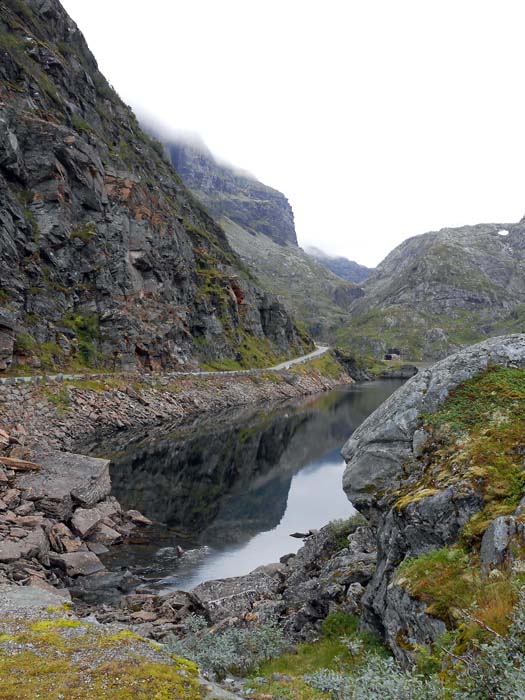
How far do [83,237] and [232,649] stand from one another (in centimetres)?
7596

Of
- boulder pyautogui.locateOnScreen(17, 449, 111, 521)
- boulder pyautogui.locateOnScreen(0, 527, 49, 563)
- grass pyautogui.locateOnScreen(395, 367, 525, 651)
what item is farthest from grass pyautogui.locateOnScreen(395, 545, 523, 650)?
boulder pyautogui.locateOnScreen(17, 449, 111, 521)

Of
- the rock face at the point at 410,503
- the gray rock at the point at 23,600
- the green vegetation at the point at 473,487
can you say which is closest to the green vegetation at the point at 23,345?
the gray rock at the point at 23,600

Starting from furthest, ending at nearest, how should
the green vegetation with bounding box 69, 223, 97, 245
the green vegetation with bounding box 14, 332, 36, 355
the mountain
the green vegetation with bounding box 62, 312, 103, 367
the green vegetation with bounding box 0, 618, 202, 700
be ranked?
the green vegetation with bounding box 69, 223, 97, 245 → the green vegetation with bounding box 62, 312, 103, 367 → the mountain → the green vegetation with bounding box 14, 332, 36, 355 → the green vegetation with bounding box 0, 618, 202, 700

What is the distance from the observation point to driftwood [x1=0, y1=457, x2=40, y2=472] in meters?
32.2

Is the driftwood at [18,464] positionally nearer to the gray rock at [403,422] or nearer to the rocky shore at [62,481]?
the rocky shore at [62,481]

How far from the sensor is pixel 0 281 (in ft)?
199

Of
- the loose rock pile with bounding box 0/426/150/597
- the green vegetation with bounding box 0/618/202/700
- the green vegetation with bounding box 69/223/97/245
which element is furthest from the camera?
the green vegetation with bounding box 69/223/97/245

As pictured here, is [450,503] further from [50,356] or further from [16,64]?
[16,64]

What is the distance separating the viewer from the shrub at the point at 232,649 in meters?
12.8

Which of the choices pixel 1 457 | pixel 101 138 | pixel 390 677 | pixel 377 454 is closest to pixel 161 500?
pixel 1 457

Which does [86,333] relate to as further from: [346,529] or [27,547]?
[346,529]

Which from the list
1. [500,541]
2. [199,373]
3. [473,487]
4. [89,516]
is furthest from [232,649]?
[199,373]

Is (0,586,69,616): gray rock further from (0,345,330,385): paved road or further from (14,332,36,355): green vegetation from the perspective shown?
(14,332,36,355): green vegetation

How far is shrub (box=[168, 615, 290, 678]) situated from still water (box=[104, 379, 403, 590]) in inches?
411
